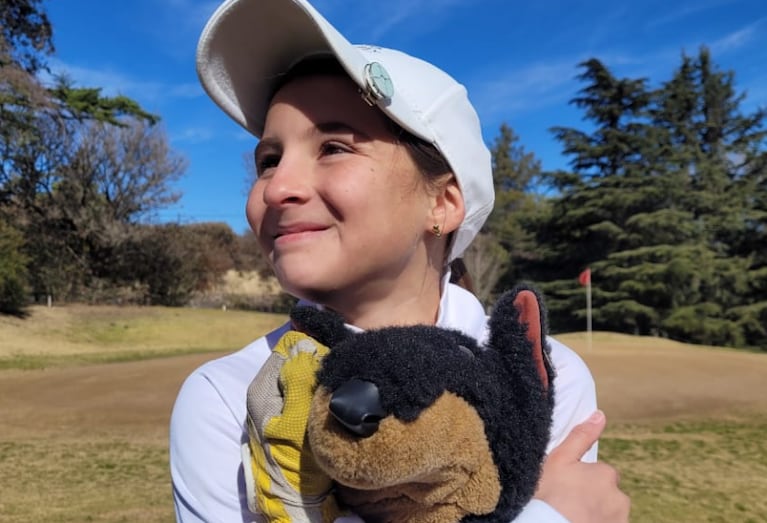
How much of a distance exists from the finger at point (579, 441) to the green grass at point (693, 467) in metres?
4.62

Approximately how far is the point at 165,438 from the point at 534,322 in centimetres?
755

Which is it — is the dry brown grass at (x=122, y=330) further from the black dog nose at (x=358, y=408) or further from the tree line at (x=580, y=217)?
the black dog nose at (x=358, y=408)

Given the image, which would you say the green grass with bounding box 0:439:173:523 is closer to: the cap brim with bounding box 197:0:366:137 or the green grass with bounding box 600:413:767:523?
the green grass with bounding box 600:413:767:523

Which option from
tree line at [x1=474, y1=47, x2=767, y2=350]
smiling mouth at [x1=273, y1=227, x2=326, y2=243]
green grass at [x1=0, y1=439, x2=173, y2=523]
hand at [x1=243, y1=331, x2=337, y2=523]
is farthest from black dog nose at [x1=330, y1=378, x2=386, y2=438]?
tree line at [x1=474, y1=47, x2=767, y2=350]

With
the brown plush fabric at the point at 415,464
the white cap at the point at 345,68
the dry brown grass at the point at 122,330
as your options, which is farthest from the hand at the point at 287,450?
the dry brown grass at the point at 122,330

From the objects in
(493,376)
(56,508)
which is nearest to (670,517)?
(56,508)

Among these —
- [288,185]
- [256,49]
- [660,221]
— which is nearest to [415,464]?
[288,185]

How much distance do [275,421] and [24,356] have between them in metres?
16.1

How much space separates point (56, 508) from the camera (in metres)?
5.27

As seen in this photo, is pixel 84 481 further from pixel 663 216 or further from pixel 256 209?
pixel 663 216

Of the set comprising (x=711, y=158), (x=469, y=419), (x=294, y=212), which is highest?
(x=711, y=158)

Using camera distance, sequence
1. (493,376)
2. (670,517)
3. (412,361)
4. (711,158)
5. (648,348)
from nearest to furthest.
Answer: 1. (412,361)
2. (493,376)
3. (670,517)
4. (648,348)
5. (711,158)

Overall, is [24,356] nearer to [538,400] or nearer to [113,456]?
[113,456]

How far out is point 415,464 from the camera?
0.74m
